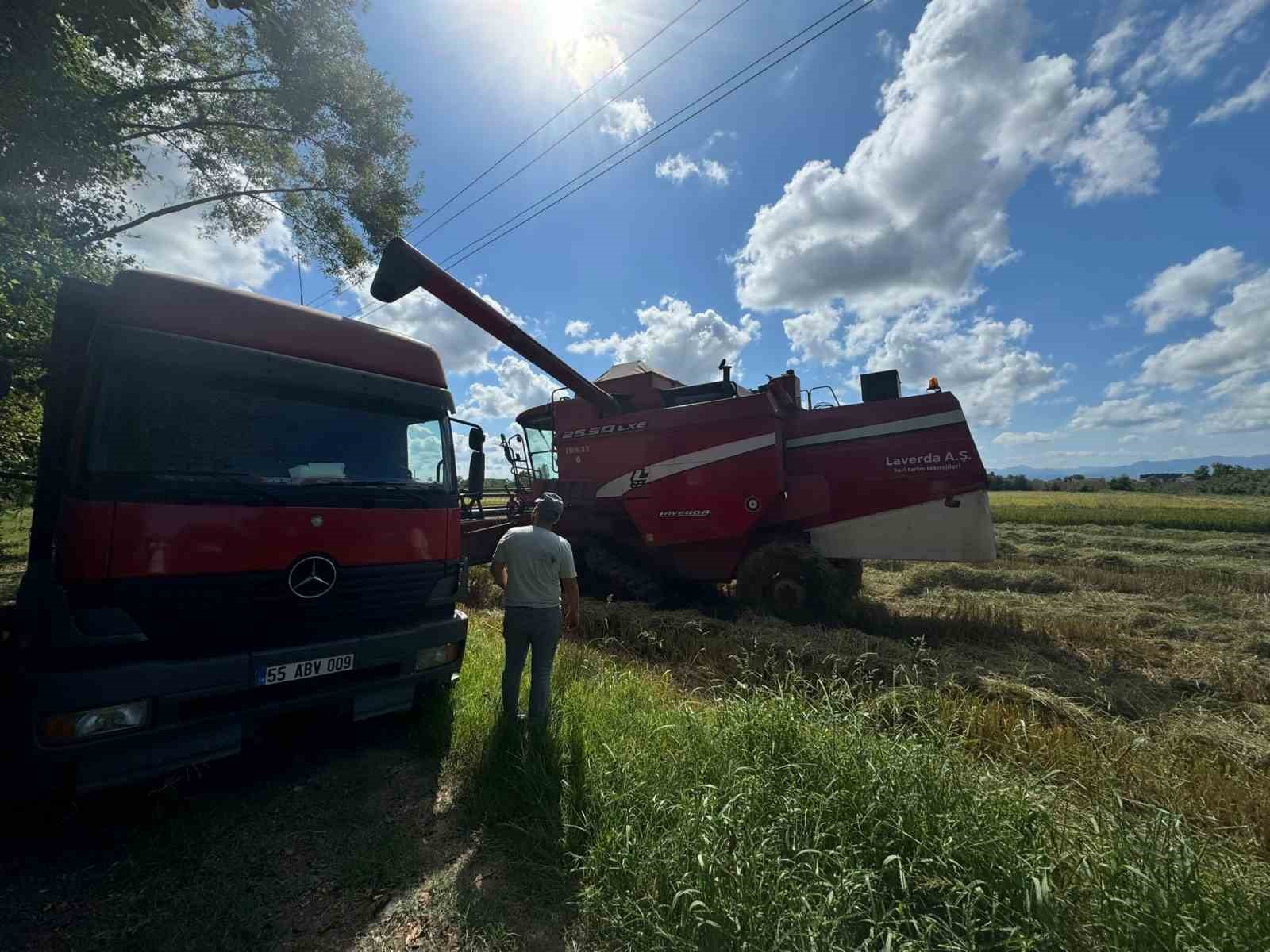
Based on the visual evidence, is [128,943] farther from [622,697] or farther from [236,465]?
[622,697]

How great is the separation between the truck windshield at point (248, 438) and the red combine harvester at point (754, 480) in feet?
12.3

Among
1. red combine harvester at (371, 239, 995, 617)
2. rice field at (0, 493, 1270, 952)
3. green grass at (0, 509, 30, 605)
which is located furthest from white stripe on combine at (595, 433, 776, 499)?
green grass at (0, 509, 30, 605)

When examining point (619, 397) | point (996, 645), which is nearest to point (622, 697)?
point (996, 645)

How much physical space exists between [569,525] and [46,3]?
7402 mm

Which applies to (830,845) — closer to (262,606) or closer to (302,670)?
(302,670)

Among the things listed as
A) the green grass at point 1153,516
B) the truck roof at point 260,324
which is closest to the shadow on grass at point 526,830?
the truck roof at point 260,324

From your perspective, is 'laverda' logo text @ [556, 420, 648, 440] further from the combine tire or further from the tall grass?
the tall grass

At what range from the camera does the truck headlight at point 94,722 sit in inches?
83.4

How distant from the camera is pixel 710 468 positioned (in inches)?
267

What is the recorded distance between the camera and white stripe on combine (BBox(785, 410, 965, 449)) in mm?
6180

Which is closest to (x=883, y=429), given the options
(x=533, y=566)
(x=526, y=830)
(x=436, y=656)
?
(x=533, y=566)

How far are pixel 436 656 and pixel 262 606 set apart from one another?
106cm

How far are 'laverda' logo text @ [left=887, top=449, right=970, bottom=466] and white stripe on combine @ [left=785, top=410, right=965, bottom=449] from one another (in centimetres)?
33

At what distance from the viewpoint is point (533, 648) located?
3344mm
